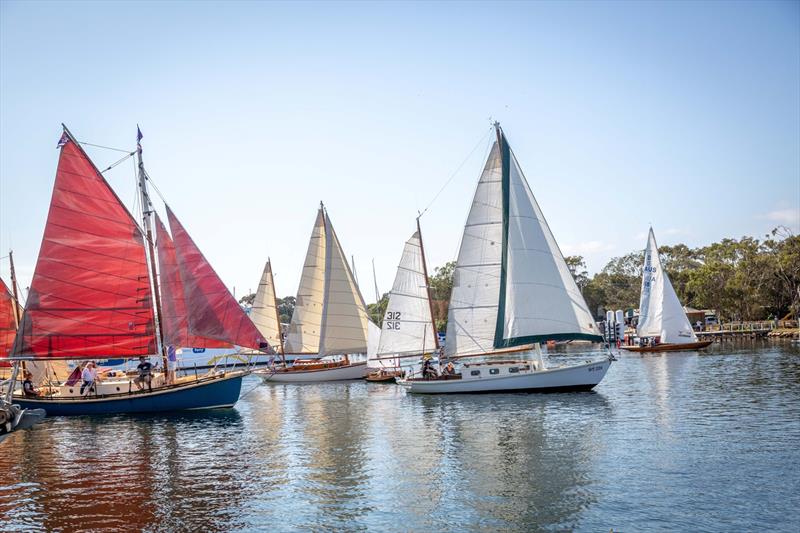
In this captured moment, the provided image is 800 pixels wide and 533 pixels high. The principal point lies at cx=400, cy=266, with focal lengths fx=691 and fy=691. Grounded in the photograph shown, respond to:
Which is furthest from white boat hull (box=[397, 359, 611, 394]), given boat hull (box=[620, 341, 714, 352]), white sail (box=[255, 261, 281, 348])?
boat hull (box=[620, 341, 714, 352])

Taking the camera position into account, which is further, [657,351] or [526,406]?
[657,351]

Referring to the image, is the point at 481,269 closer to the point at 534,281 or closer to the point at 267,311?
the point at 534,281

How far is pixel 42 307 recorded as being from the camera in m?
36.6

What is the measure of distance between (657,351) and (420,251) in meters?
44.2

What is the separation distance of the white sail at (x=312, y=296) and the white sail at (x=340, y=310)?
1635mm

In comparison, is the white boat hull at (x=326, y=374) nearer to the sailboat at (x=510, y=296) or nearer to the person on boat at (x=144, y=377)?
the sailboat at (x=510, y=296)

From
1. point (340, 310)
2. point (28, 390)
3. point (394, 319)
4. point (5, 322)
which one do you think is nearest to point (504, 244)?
point (394, 319)

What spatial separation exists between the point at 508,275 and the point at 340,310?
71.4ft

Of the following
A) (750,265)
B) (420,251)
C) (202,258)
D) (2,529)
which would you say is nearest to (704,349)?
(750,265)

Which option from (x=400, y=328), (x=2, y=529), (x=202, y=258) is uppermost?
(x=202, y=258)

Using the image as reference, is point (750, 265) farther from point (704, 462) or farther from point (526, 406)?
point (704, 462)

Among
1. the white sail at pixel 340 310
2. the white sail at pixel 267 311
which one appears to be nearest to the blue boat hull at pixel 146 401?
the white sail at pixel 340 310

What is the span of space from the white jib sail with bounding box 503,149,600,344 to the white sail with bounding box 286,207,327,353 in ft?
79.3

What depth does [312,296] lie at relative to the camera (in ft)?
208
